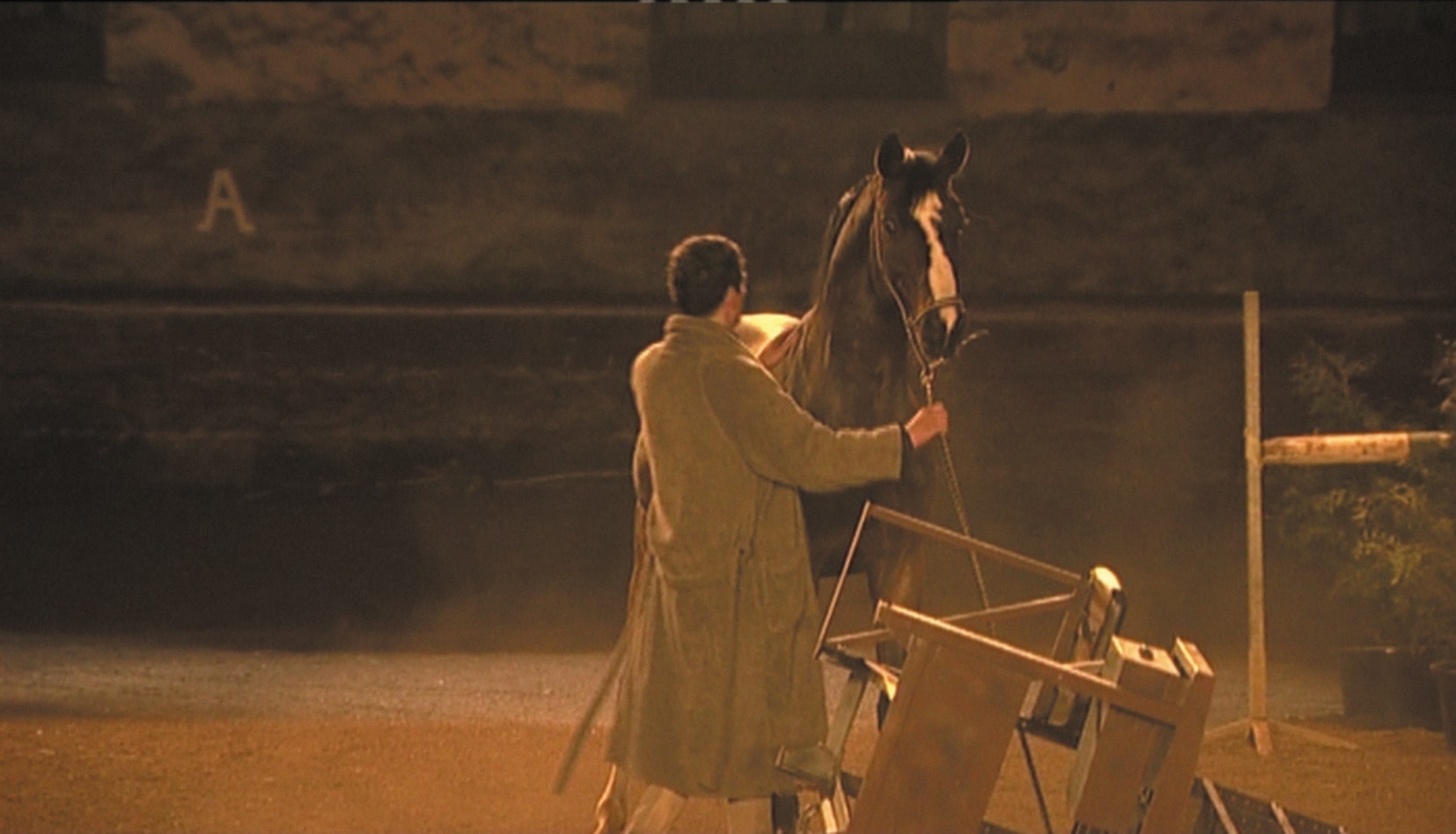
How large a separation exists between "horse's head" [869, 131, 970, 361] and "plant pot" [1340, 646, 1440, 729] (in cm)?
297

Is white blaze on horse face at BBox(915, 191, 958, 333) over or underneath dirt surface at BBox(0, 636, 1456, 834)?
over

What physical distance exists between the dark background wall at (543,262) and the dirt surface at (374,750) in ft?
4.85

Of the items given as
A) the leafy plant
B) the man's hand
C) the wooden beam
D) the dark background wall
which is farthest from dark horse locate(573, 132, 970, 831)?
the dark background wall

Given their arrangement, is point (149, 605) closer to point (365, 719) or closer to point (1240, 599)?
point (365, 719)

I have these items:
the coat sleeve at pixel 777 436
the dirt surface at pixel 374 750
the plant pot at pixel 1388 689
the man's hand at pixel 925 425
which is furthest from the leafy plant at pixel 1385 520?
the coat sleeve at pixel 777 436

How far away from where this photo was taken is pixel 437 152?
10.3 meters

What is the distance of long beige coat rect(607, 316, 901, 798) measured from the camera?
4656 mm

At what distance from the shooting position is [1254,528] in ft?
23.2

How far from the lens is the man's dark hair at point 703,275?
15.6ft

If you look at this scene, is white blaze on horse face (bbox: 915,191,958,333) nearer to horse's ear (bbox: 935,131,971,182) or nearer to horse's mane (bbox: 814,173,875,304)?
horse's ear (bbox: 935,131,971,182)

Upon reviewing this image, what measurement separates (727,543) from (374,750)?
9.18ft

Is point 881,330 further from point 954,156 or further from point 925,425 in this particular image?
point 925,425

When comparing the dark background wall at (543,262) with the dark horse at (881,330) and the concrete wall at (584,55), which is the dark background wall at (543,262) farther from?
the dark horse at (881,330)

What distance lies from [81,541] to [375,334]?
1.95 meters
